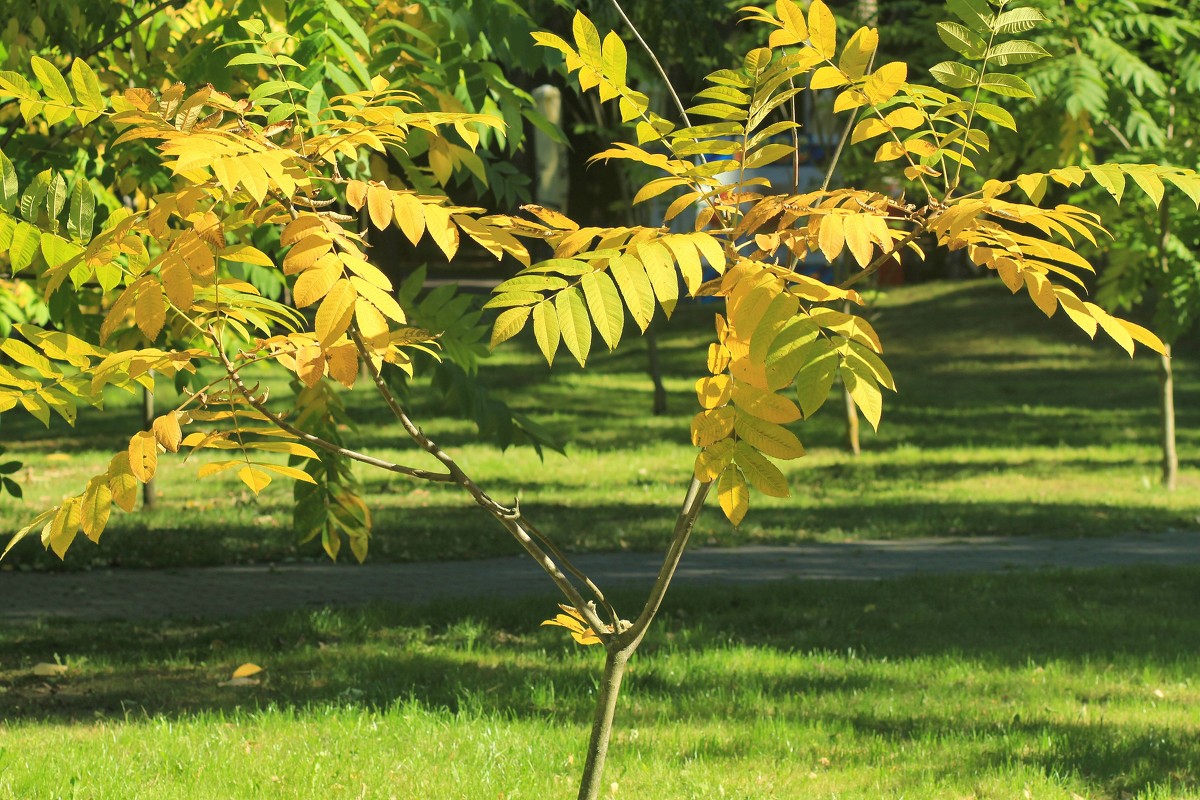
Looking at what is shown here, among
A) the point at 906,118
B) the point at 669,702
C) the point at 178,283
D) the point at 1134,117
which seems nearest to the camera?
the point at 178,283

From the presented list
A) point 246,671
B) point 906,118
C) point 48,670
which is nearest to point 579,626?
point 906,118

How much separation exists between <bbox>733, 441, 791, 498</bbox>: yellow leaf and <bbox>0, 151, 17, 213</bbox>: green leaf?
1923 mm

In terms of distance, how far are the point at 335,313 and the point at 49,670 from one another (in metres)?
4.53

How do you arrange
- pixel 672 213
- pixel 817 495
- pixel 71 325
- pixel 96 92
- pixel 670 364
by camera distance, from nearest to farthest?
pixel 672 213 → pixel 96 92 → pixel 71 325 → pixel 817 495 → pixel 670 364

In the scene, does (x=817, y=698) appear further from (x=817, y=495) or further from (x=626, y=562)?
(x=817, y=495)

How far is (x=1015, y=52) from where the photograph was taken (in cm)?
268

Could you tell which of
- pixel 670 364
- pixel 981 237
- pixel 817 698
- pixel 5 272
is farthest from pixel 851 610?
pixel 670 364

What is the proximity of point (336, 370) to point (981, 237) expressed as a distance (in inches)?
49.0

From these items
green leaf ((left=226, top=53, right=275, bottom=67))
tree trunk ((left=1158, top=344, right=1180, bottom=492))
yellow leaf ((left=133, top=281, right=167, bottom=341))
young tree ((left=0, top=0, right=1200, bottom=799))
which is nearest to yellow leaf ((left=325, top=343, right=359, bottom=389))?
young tree ((left=0, top=0, right=1200, bottom=799))

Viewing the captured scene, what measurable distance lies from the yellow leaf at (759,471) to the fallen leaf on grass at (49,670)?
455 cm

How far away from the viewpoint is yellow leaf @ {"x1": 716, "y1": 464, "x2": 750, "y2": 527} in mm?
2555

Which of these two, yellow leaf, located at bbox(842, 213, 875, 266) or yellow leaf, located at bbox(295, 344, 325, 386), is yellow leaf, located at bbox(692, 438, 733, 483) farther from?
yellow leaf, located at bbox(295, 344, 325, 386)

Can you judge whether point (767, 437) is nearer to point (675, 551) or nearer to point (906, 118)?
point (675, 551)

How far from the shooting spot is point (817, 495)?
12133 millimetres
